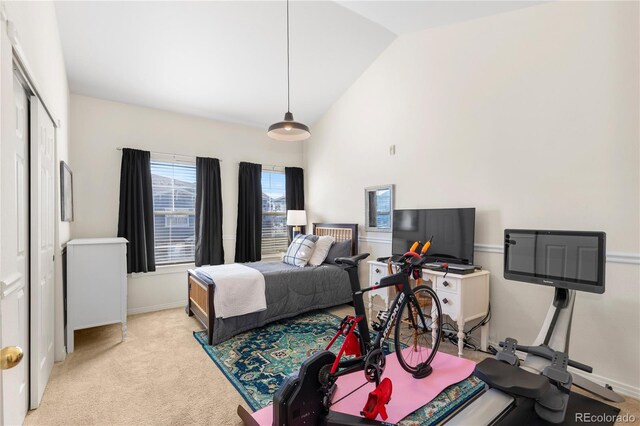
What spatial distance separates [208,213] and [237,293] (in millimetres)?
1807

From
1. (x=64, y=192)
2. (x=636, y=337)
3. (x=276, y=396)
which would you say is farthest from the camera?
(x=64, y=192)

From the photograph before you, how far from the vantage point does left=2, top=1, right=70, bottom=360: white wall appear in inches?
68.8

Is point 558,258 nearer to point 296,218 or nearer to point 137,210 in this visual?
point 296,218

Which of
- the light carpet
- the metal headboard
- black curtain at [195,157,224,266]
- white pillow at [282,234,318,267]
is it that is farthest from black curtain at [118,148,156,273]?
the metal headboard

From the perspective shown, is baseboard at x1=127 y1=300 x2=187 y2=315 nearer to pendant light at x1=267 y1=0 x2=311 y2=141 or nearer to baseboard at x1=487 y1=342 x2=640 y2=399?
pendant light at x1=267 y1=0 x2=311 y2=141

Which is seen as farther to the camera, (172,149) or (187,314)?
(172,149)

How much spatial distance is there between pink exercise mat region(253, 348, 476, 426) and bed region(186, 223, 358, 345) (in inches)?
51.5

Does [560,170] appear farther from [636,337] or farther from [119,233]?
[119,233]

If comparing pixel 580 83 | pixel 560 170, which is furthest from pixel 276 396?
pixel 580 83

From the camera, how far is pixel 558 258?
217 centimetres

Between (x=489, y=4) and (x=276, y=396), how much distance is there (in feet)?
11.7

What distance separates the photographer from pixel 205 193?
15.1ft

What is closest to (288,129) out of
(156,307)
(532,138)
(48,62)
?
(48,62)

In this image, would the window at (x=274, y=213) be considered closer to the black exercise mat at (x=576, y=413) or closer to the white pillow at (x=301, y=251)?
the white pillow at (x=301, y=251)
